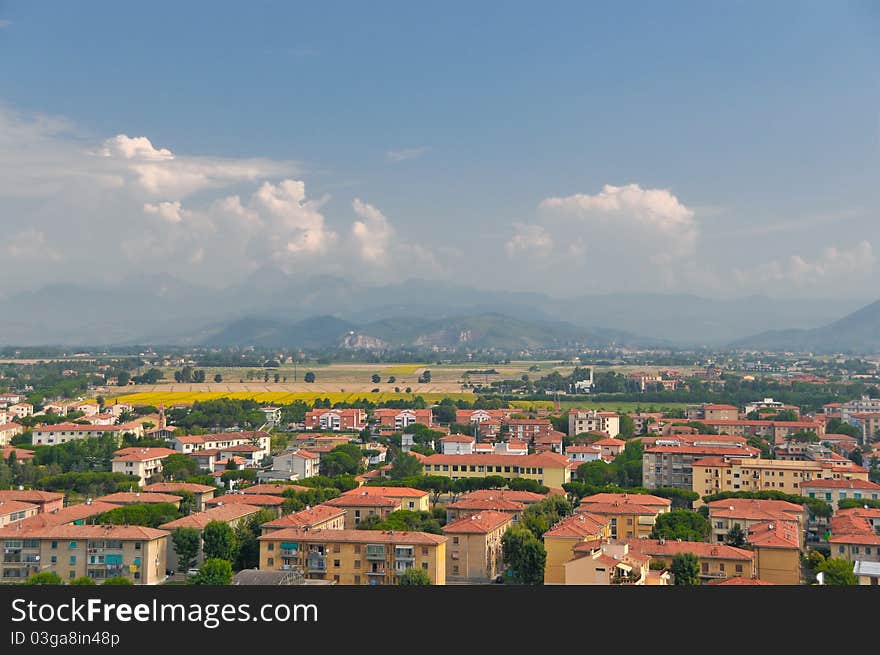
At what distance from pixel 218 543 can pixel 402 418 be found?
1713 centimetres

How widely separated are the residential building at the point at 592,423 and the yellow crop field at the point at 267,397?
9.62 m

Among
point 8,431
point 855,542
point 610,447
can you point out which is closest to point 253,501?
point 855,542

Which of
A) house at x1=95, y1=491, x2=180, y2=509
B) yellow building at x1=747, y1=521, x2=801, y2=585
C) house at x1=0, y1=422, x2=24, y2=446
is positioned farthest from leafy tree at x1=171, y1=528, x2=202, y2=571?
house at x1=0, y1=422, x2=24, y2=446

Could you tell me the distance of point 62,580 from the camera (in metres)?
9.84

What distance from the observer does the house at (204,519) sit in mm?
10742

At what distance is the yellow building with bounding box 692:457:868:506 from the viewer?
16391 millimetres

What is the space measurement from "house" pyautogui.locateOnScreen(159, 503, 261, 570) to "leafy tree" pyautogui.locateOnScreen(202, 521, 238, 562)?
0.35 meters

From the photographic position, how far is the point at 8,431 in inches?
940

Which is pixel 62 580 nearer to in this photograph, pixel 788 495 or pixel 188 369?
pixel 788 495

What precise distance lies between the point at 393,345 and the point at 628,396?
92.5 meters

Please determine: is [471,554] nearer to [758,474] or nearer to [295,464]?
[758,474]

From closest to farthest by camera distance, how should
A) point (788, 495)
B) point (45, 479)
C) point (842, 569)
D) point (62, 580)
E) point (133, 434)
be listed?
point (842, 569) → point (62, 580) → point (788, 495) → point (45, 479) → point (133, 434)

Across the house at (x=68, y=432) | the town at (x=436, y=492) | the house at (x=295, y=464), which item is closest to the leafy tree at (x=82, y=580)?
the town at (x=436, y=492)
